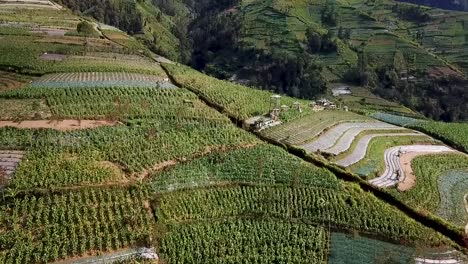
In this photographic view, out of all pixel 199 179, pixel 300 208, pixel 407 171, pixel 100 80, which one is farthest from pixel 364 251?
pixel 100 80

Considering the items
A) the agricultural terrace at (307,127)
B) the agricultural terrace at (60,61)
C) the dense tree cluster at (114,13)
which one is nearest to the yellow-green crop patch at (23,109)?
the agricultural terrace at (60,61)

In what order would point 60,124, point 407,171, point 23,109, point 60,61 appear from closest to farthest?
point 60,124 → point 407,171 → point 23,109 → point 60,61

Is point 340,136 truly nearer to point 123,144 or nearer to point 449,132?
point 449,132

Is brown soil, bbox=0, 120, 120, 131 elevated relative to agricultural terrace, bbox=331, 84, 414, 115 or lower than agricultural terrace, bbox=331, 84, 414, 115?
elevated

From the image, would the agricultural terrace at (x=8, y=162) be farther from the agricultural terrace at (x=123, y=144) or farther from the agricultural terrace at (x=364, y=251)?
the agricultural terrace at (x=364, y=251)

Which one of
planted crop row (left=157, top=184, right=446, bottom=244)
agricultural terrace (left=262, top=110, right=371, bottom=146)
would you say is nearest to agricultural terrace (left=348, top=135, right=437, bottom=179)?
planted crop row (left=157, top=184, right=446, bottom=244)

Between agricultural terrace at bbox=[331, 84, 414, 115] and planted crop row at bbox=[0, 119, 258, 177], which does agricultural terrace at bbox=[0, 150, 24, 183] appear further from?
agricultural terrace at bbox=[331, 84, 414, 115]
